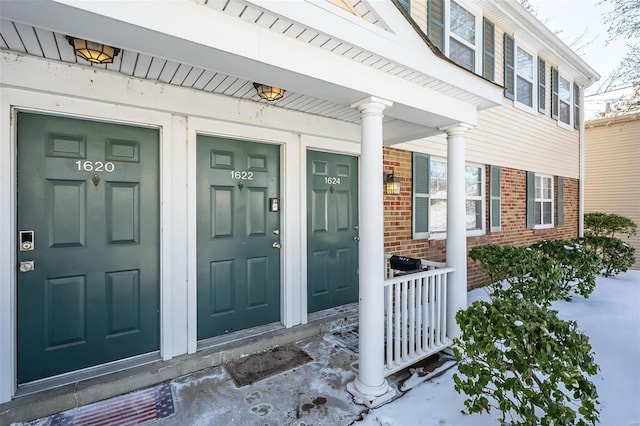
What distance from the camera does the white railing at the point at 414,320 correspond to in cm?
259

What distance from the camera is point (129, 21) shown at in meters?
1.40

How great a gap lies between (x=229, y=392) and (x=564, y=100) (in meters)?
9.23

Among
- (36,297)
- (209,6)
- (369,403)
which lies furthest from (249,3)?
(369,403)

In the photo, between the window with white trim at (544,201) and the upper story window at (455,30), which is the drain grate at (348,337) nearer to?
the upper story window at (455,30)

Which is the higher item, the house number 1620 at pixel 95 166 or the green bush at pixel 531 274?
the house number 1620 at pixel 95 166

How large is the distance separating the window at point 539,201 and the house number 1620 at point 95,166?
276 inches

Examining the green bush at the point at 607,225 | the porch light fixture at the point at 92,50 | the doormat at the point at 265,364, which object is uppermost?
the porch light fixture at the point at 92,50

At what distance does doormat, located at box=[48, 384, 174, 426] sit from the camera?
6.72ft

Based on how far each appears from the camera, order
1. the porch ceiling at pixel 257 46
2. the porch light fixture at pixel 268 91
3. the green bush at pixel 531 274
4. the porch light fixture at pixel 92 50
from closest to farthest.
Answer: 1. the porch ceiling at pixel 257 46
2. the porch light fixture at pixel 92 50
3. the porch light fixture at pixel 268 91
4. the green bush at pixel 531 274

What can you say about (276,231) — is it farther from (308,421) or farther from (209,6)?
(209,6)

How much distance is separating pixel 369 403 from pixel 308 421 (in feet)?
1.48

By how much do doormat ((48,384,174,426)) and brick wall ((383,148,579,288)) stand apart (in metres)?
2.86

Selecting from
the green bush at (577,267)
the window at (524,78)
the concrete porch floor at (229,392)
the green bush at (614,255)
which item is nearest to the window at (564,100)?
the window at (524,78)

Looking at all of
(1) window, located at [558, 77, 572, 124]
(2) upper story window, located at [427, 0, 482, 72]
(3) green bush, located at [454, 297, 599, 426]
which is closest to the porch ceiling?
(3) green bush, located at [454, 297, 599, 426]
